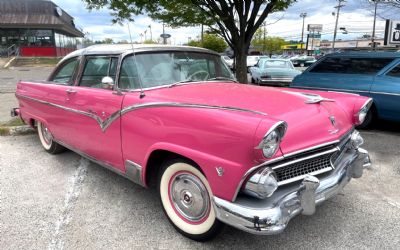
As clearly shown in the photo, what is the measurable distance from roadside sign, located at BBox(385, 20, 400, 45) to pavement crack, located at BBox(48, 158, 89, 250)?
10.1 m

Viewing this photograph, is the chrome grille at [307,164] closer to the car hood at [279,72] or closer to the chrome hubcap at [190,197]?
the chrome hubcap at [190,197]

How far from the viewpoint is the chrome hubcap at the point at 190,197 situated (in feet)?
9.10

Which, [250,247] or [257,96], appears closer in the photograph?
[250,247]

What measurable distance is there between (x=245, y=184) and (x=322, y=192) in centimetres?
70

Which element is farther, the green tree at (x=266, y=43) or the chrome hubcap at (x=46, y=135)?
the green tree at (x=266, y=43)

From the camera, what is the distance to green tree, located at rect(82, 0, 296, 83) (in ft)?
29.7

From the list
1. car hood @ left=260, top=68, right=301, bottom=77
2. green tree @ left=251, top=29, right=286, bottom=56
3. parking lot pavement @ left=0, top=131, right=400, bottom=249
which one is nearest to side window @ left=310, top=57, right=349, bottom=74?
parking lot pavement @ left=0, top=131, right=400, bottom=249

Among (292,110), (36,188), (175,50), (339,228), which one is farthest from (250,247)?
(36,188)

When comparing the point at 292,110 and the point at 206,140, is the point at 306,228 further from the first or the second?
the point at 206,140

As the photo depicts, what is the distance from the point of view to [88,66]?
4070mm

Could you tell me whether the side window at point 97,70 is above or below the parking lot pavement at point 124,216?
above

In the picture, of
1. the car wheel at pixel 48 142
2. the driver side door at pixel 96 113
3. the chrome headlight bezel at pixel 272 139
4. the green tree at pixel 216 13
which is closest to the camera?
the chrome headlight bezel at pixel 272 139

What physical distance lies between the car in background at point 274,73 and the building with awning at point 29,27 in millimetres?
27009

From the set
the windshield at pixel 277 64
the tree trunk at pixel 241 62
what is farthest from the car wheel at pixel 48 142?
the windshield at pixel 277 64
